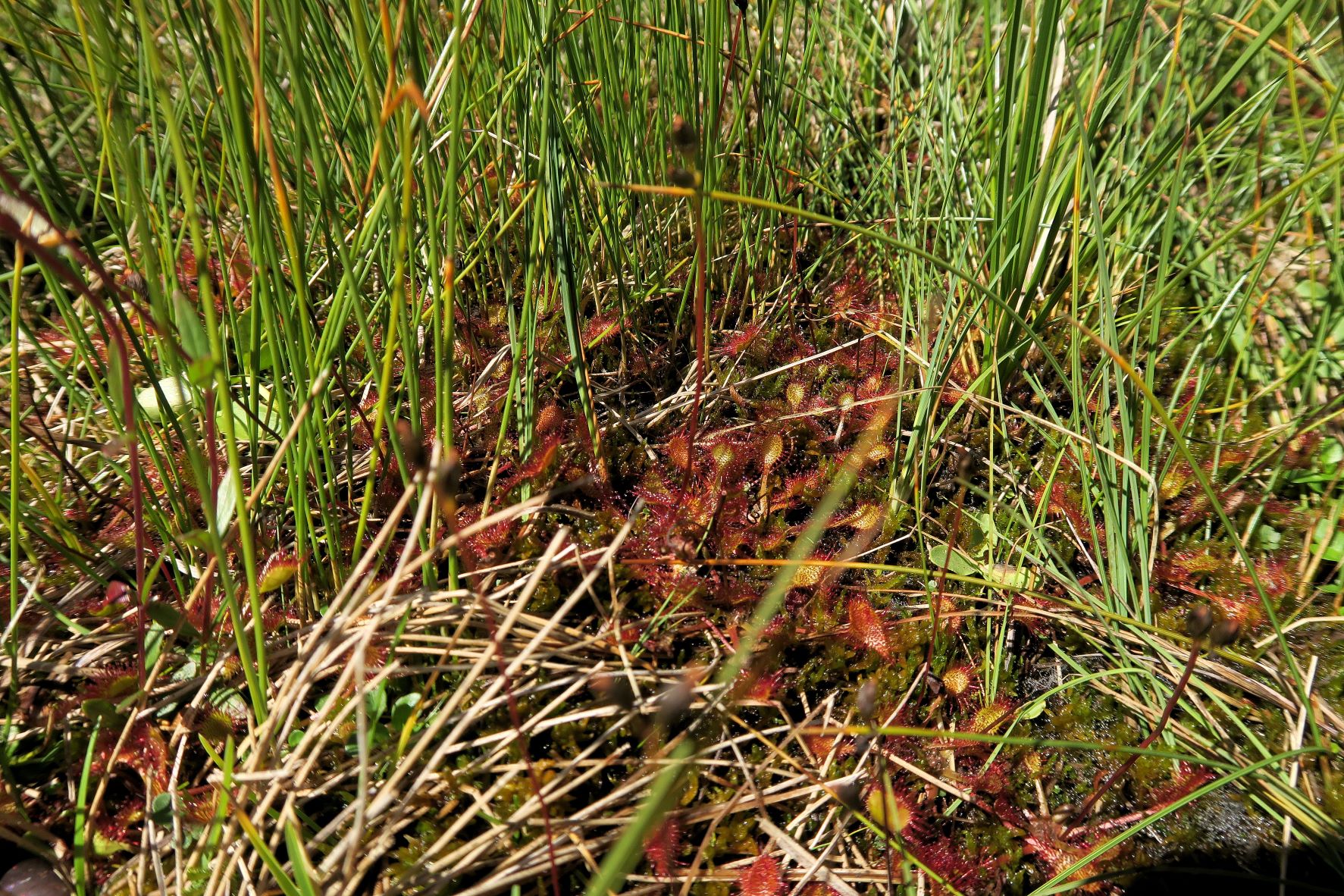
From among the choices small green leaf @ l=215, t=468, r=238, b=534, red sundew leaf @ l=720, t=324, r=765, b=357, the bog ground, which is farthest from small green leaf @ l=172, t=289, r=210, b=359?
red sundew leaf @ l=720, t=324, r=765, b=357

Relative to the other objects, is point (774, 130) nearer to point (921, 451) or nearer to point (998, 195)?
point (998, 195)

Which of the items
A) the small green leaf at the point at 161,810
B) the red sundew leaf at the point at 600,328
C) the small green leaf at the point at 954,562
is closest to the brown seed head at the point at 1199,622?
the small green leaf at the point at 954,562

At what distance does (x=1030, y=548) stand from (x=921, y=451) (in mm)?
216

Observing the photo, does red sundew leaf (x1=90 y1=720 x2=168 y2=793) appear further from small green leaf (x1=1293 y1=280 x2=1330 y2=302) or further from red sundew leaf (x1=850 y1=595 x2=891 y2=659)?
small green leaf (x1=1293 y1=280 x2=1330 y2=302)

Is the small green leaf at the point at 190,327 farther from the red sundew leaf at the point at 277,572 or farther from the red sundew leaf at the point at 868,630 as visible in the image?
the red sundew leaf at the point at 868,630

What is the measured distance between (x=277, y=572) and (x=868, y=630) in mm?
782

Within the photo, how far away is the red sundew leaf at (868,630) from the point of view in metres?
1.12

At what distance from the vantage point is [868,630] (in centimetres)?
112

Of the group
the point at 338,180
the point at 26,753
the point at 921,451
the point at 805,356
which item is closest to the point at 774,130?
the point at 805,356

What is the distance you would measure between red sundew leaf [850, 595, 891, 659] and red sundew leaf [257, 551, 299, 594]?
0.75 meters

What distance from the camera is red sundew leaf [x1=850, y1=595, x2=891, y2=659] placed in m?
1.12

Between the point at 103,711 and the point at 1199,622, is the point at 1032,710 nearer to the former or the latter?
the point at 1199,622

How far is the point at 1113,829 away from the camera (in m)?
0.98

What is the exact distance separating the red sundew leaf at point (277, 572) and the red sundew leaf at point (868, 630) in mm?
747
